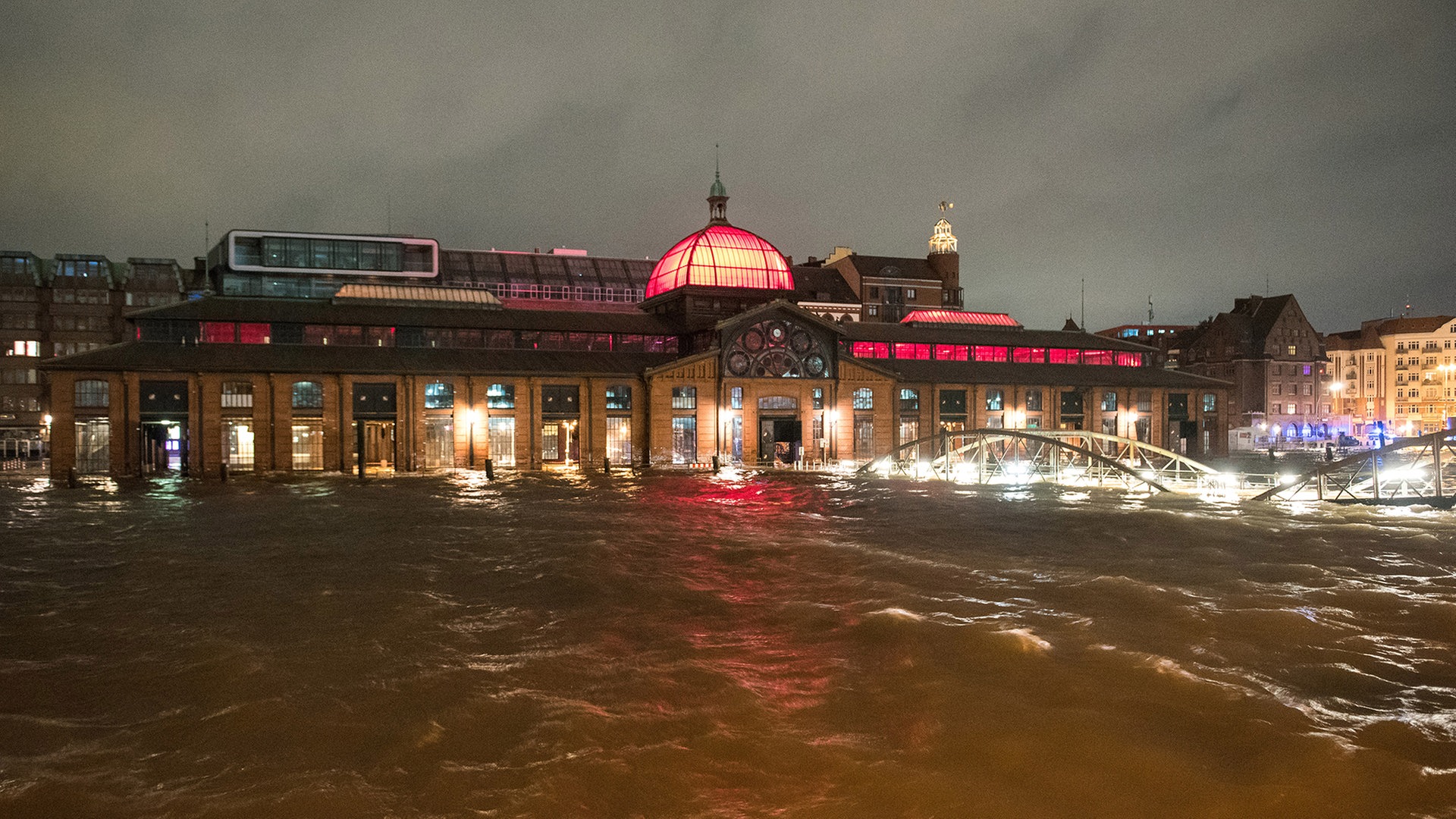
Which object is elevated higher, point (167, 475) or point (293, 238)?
point (293, 238)

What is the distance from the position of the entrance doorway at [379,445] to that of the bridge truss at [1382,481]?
46819 millimetres

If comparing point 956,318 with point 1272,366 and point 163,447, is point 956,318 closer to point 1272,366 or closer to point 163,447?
point 1272,366

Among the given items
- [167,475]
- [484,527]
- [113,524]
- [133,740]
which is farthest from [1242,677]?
[167,475]

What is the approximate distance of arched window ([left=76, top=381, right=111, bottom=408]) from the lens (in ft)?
158

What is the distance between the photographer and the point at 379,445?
58.2 metres

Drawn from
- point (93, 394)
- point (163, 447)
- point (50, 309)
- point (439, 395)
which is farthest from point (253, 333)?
point (50, 309)

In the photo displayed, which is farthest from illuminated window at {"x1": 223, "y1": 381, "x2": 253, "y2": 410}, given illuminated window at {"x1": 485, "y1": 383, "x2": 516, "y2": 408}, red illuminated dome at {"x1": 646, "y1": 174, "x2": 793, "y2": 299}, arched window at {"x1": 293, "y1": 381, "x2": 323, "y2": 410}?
red illuminated dome at {"x1": 646, "y1": 174, "x2": 793, "y2": 299}

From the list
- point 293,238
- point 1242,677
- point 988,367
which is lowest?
point 1242,677

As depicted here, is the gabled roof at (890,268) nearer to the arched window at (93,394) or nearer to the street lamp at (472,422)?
the street lamp at (472,422)

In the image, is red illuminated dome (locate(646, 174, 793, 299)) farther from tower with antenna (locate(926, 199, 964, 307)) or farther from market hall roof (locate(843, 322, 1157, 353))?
tower with antenna (locate(926, 199, 964, 307))

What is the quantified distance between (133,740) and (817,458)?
49.3 m

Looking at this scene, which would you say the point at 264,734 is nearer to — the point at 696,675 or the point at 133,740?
the point at 133,740

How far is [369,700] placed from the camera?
1259 centimetres

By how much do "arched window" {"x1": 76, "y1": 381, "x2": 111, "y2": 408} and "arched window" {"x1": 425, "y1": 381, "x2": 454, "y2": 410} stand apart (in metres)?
16.7
